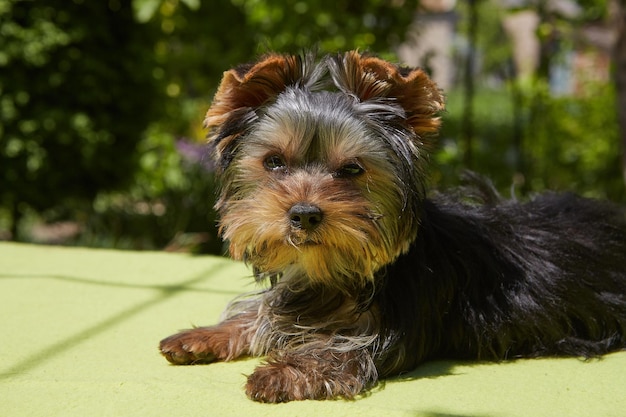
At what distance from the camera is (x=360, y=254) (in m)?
3.04

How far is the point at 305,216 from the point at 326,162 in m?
0.29

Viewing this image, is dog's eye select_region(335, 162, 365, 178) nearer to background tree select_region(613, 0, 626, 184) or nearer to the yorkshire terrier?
the yorkshire terrier

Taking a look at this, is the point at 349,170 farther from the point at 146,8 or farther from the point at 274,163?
the point at 146,8

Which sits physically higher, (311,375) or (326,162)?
(326,162)

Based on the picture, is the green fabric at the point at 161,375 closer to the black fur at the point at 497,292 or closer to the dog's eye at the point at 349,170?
the black fur at the point at 497,292

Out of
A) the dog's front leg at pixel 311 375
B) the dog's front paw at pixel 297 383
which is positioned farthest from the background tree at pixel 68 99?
the dog's front paw at pixel 297 383

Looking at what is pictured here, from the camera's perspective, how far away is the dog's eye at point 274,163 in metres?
3.16

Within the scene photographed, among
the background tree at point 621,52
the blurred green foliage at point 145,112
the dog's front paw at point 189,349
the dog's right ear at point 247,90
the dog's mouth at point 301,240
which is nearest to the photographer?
the dog's mouth at point 301,240

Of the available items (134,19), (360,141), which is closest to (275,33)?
(134,19)

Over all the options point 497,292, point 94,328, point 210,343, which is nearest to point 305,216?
point 210,343

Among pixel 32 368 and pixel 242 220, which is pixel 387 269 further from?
pixel 32 368

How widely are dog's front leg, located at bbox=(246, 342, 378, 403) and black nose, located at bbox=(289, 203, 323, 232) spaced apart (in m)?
0.53

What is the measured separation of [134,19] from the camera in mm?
7348

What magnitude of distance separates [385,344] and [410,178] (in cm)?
68
